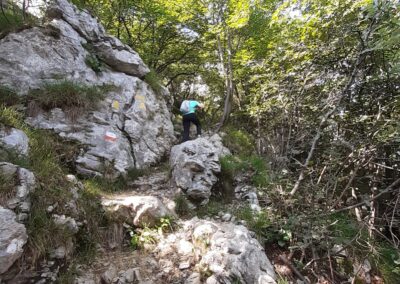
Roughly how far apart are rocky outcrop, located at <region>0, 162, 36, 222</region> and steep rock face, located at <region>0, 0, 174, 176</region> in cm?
171

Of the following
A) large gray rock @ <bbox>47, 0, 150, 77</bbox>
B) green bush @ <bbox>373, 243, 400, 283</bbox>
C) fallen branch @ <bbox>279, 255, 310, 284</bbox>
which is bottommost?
green bush @ <bbox>373, 243, 400, 283</bbox>

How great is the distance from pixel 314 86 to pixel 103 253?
15.4 feet

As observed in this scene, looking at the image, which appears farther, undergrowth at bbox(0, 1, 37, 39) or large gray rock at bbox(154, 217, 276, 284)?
undergrowth at bbox(0, 1, 37, 39)

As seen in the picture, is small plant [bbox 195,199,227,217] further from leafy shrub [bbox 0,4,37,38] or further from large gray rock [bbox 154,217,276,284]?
leafy shrub [bbox 0,4,37,38]

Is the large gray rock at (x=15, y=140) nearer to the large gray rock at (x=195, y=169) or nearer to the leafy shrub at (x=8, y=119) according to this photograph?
the leafy shrub at (x=8, y=119)

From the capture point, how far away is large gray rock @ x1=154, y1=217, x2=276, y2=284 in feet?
11.5

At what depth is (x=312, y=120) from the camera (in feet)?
17.5

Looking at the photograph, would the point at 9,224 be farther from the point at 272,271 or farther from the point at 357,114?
the point at 357,114

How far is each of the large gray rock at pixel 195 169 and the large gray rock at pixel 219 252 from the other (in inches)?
31.6

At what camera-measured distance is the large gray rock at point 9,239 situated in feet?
8.91

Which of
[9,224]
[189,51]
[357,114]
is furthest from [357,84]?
[189,51]

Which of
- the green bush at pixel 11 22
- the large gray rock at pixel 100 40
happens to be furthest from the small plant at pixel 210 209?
the green bush at pixel 11 22

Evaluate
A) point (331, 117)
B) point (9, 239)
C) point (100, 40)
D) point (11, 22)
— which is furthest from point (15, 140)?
point (331, 117)

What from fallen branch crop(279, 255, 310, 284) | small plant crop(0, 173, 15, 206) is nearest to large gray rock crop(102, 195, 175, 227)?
small plant crop(0, 173, 15, 206)
